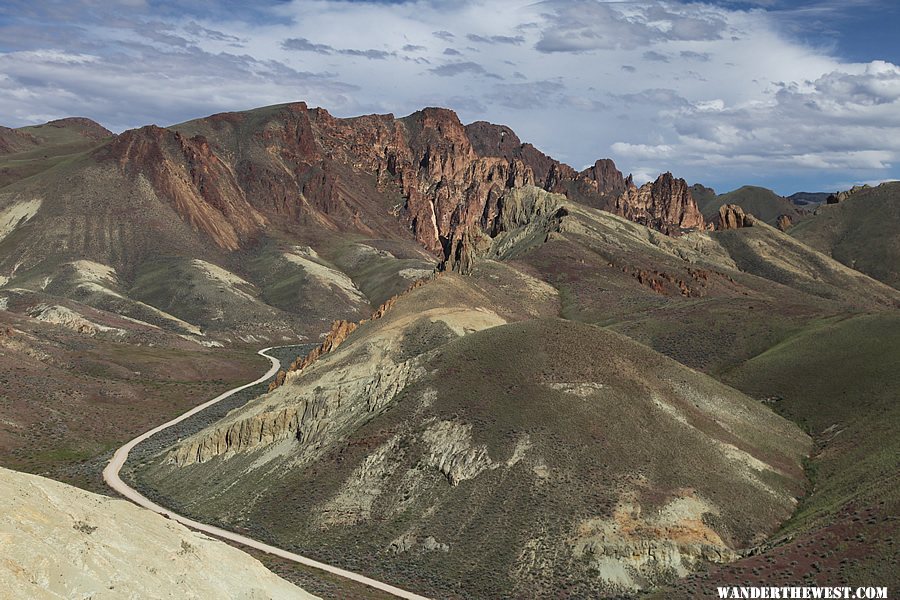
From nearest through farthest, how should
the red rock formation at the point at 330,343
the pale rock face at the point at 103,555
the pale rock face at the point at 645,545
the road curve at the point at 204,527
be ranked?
1. the pale rock face at the point at 103,555
2. the pale rock face at the point at 645,545
3. the road curve at the point at 204,527
4. the red rock formation at the point at 330,343

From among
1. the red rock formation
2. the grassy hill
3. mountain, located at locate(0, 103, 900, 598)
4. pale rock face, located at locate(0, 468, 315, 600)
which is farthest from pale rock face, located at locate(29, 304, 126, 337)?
pale rock face, located at locate(0, 468, 315, 600)

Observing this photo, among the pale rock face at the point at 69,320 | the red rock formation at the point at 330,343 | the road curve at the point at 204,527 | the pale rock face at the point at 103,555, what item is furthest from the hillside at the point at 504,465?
the pale rock face at the point at 69,320

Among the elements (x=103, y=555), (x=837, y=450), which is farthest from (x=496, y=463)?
(x=103, y=555)

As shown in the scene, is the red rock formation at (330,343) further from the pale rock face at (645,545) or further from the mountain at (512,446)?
the pale rock face at (645,545)

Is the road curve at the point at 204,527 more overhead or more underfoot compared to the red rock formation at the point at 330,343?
more underfoot

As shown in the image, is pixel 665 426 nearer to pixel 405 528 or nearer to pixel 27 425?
pixel 405 528

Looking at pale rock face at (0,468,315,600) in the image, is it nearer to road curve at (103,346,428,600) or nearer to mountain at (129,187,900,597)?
road curve at (103,346,428,600)

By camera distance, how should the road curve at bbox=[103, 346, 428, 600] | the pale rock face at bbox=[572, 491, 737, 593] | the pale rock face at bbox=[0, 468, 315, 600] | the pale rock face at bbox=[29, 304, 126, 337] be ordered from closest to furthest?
the pale rock face at bbox=[0, 468, 315, 600], the pale rock face at bbox=[572, 491, 737, 593], the road curve at bbox=[103, 346, 428, 600], the pale rock face at bbox=[29, 304, 126, 337]

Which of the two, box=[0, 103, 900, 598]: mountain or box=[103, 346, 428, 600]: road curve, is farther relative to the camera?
box=[0, 103, 900, 598]: mountain
